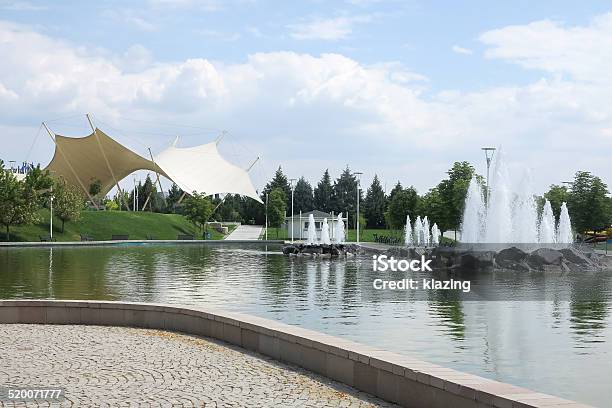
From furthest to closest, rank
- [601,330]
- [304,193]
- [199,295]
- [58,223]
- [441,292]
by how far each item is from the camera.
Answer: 1. [304,193]
2. [58,223]
3. [441,292]
4. [199,295]
5. [601,330]

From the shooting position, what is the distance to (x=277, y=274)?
28047 millimetres

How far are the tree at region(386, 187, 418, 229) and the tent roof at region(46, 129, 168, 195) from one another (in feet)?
93.1

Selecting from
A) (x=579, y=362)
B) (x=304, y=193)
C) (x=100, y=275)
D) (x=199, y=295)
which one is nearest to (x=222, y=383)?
(x=579, y=362)

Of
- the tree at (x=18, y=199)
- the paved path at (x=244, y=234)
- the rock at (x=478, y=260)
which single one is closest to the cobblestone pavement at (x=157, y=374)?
the rock at (x=478, y=260)

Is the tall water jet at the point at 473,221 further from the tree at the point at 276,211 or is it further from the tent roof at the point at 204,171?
the tent roof at the point at 204,171

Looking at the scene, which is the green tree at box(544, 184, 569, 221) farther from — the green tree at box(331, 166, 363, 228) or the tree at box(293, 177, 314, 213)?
the tree at box(293, 177, 314, 213)

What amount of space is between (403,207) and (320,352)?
6169 centimetres

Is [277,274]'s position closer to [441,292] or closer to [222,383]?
[441,292]

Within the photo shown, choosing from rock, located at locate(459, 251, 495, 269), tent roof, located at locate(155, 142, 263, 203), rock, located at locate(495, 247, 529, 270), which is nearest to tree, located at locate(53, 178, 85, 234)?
tent roof, located at locate(155, 142, 263, 203)

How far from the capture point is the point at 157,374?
8266 millimetres

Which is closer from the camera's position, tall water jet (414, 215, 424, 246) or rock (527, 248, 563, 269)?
rock (527, 248, 563, 269)

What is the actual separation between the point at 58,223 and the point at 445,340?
201 ft

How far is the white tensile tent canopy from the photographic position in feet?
276

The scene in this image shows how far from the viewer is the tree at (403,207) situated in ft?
226
